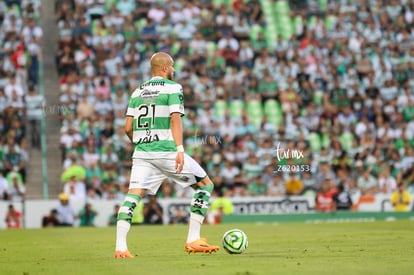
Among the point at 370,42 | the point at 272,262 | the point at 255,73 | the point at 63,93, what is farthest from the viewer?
the point at 370,42

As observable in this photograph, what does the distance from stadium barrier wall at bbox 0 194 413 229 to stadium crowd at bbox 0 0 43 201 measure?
849 millimetres

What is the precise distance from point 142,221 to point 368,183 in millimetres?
6513

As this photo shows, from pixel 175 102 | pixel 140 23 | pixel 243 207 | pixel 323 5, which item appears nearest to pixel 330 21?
pixel 323 5

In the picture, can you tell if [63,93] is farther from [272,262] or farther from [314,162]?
[272,262]

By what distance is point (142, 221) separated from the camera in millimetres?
27906

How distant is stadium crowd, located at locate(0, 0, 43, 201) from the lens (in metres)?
28.9

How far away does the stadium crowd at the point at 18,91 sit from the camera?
2894 centimetres

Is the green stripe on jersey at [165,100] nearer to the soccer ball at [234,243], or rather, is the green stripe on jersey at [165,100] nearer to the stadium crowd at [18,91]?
the soccer ball at [234,243]

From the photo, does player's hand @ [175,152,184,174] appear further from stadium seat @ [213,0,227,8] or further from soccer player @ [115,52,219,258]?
→ stadium seat @ [213,0,227,8]

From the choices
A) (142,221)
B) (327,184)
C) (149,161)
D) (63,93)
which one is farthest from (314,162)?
(149,161)

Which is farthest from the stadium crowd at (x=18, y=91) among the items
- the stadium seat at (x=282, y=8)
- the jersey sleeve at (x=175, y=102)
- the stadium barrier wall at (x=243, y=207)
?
the jersey sleeve at (x=175, y=102)

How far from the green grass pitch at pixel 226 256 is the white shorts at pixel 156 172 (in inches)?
37.4

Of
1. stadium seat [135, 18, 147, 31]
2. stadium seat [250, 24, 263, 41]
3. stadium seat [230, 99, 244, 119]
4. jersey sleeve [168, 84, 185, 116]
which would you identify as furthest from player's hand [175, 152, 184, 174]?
stadium seat [250, 24, 263, 41]

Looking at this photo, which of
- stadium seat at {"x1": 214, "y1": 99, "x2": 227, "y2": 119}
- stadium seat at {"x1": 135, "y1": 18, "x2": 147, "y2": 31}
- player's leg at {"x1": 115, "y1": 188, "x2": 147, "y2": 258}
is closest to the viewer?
player's leg at {"x1": 115, "y1": 188, "x2": 147, "y2": 258}
